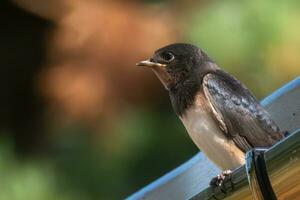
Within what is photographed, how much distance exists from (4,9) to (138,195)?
1281 mm

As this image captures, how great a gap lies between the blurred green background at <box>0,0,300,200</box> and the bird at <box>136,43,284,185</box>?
0.08m

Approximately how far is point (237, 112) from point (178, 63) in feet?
1.36

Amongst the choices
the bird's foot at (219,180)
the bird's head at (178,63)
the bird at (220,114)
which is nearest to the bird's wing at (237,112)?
the bird at (220,114)

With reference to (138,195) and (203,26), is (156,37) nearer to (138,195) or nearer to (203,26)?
(203,26)

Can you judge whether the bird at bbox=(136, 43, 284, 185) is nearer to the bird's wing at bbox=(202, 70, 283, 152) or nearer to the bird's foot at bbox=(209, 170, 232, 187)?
the bird's wing at bbox=(202, 70, 283, 152)

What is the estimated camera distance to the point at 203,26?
3.07m

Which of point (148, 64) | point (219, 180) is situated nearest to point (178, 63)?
point (148, 64)

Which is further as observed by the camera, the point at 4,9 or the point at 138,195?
the point at 4,9

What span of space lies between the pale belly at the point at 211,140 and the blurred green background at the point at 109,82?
7.3 inches

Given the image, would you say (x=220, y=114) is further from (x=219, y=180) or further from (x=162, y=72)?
(x=219, y=180)

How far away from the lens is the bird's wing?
9.53 ft

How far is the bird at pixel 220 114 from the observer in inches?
112

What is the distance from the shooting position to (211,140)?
2.86 meters

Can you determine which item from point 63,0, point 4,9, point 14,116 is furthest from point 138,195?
point 4,9
